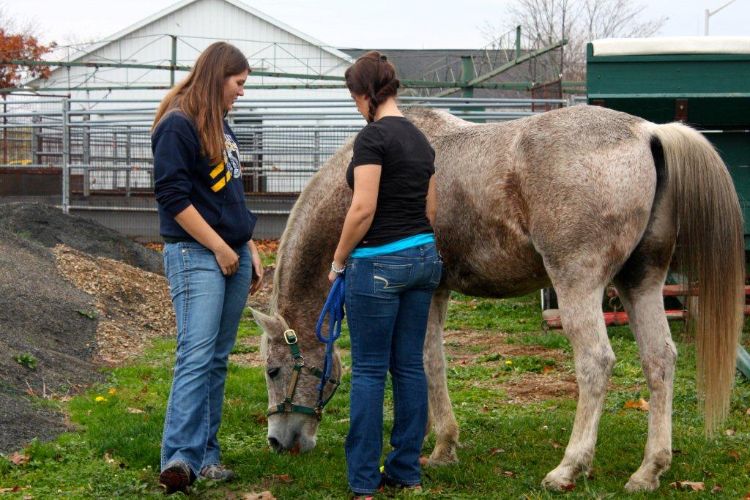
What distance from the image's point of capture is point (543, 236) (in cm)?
445

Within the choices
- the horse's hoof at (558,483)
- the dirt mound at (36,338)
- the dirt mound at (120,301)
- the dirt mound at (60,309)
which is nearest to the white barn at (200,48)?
the dirt mound at (60,309)

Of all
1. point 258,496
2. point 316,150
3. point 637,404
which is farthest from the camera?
point 316,150

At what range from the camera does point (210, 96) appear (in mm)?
4324

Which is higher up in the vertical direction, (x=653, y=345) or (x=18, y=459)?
(x=653, y=345)

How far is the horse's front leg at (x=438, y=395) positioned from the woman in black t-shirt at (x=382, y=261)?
2.62 ft

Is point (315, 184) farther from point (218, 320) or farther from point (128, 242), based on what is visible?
point (128, 242)

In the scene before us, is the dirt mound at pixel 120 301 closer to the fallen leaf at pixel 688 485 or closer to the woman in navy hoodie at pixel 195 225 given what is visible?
the woman in navy hoodie at pixel 195 225

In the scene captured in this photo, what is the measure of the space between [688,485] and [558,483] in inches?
26.4

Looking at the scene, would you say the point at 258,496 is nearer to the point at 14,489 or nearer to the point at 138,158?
the point at 14,489

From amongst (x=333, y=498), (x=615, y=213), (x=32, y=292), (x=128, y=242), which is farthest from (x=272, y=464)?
(x=128, y=242)

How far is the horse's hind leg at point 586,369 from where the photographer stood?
14.3ft

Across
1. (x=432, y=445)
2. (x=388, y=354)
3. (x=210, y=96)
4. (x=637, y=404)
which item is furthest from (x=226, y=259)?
(x=637, y=404)

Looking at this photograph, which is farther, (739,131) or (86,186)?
(86,186)

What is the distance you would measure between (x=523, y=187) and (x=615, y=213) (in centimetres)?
49
